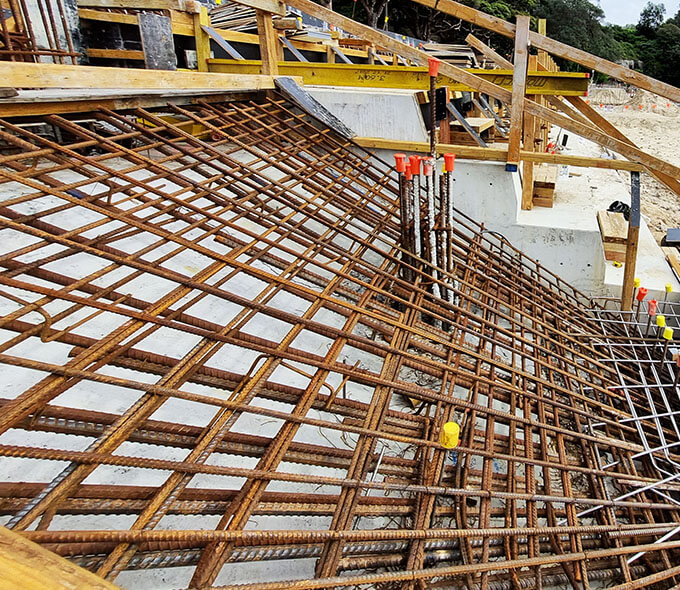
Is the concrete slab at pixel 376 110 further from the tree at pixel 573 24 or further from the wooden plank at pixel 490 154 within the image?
the tree at pixel 573 24

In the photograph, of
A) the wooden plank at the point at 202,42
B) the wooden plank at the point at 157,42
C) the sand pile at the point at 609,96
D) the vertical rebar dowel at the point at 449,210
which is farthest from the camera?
the sand pile at the point at 609,96

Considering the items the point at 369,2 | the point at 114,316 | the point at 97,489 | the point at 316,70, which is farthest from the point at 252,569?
the point at 369,2

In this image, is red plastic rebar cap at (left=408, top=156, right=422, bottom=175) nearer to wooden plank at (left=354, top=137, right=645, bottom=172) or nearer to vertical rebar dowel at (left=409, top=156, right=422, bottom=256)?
vertical rebar dowel at (left=409, top=156, right=422, bottom=256)

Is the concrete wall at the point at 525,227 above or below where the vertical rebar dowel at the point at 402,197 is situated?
below

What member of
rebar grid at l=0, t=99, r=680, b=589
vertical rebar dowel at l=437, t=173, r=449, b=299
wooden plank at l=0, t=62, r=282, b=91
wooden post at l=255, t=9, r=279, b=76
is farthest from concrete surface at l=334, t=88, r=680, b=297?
vertical rebar dowel at l=437, t=173, r=449, b=299

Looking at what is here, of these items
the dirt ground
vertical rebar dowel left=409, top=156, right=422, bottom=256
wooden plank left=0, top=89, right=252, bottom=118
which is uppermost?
wooden plank left=0, top=89, right=252, bottom=118

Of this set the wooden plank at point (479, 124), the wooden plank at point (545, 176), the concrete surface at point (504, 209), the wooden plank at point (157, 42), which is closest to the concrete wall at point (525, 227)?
the concrete surface at point (504, 209)

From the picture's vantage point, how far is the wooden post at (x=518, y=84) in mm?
4680

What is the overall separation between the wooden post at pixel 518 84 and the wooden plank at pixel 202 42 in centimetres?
447

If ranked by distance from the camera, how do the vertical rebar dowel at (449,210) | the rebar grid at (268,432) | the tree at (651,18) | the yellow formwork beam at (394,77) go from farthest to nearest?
the tree at (651,18) → the yellow formwork beam at (394,77) → the vertical rebar dowel at (449,210) → the rebar grid at (268,432)

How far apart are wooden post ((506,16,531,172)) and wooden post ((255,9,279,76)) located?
282 centimetres

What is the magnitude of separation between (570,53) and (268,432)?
16.5 ft

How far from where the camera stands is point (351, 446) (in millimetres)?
2633

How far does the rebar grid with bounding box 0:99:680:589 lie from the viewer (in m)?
1.58
